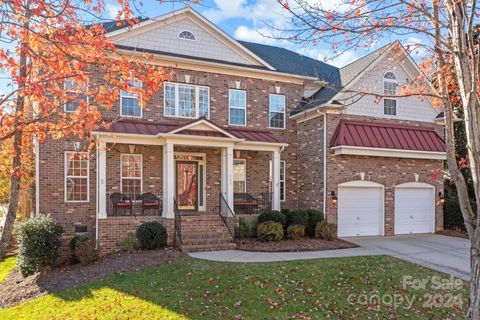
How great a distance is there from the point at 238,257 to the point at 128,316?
4.11m

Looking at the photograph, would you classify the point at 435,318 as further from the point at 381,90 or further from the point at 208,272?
the point at 381,90

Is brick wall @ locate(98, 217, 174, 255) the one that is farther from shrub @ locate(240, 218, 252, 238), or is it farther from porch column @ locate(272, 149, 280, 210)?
porch column @ locate(272, 149, 280, 210)

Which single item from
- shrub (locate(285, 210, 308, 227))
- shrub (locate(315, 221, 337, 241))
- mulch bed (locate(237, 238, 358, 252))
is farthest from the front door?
shrub (locate(315, 221, 337, 241))

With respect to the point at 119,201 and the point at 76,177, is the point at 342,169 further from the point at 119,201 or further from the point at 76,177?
the point at 76,177

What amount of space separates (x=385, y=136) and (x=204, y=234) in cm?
880

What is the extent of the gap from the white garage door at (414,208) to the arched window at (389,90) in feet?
11.1

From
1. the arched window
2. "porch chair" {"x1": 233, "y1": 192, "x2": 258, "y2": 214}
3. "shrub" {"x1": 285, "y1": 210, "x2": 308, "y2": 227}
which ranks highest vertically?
the arched window

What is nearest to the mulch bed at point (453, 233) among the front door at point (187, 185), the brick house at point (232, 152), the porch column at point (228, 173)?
the brick house at point (232, 152)

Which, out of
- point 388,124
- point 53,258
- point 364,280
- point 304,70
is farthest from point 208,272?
point 304,70

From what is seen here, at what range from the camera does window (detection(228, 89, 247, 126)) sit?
15414 mm

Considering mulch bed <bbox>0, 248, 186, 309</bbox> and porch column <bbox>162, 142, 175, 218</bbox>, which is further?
porch column <bbox>162, 142, 175, 218</bbox>

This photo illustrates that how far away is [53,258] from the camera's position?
439 inches

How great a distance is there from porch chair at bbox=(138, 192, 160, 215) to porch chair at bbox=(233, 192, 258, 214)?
3.21 meters

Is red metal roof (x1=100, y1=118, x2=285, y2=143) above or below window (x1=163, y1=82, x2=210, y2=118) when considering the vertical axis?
below
